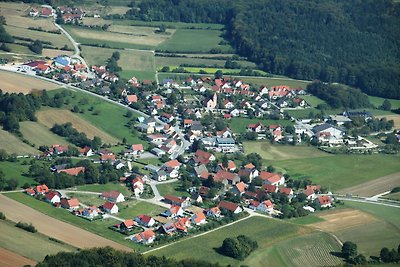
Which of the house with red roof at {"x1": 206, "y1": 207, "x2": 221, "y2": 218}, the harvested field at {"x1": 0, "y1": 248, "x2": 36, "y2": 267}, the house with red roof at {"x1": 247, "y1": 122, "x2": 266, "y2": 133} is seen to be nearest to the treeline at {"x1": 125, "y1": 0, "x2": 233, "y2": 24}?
→ the house with red roof at {"x1": 247, "y1": 122, "x2": 266, "y2": 133}

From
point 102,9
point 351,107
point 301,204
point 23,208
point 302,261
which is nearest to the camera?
point 302,261

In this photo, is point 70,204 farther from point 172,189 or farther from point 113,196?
point 172,189

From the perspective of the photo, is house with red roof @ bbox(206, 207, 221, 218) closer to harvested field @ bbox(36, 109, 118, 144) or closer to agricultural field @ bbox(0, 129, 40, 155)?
agricultural field @ bbox(0, 129, 40, 155)

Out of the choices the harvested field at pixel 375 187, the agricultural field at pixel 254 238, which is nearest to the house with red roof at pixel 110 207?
the agricultural field at pixel 254 238

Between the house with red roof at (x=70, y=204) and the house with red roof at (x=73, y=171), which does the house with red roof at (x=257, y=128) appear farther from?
the house with red roof at (x=70, y=204)

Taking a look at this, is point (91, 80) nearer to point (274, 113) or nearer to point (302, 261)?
point (274, 113)

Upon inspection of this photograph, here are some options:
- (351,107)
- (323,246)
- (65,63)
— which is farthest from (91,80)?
(323,246)
